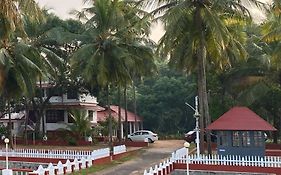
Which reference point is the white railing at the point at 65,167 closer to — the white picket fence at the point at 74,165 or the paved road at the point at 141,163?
the white picket fence at the point at 74,165

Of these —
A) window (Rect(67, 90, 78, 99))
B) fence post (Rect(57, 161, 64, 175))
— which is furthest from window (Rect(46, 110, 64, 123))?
fence post (Rect(57, 161, 64, 175))

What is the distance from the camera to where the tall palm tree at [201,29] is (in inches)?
835

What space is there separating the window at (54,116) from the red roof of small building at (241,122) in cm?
2309

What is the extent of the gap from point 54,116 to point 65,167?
2370cm

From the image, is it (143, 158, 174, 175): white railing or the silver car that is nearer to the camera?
(143, 158, 174, 175): white railing

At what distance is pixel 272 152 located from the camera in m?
25.3

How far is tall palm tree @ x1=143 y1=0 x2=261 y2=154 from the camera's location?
21.2 meters

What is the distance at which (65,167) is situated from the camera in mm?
19062

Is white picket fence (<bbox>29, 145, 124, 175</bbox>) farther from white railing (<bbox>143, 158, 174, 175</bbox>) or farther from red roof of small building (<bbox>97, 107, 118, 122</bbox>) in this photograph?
red roof of small building (<bbox>97, 107, 118, 122</bbox>)

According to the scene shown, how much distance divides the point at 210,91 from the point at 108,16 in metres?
11.6

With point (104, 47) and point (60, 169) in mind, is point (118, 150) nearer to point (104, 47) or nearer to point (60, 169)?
point (104, 47)

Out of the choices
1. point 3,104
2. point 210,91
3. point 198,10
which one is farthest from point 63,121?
point 198,10

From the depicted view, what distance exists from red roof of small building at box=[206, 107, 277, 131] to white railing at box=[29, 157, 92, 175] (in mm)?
6587

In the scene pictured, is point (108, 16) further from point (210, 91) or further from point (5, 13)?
point (210, 91)
